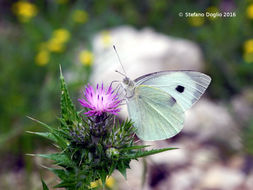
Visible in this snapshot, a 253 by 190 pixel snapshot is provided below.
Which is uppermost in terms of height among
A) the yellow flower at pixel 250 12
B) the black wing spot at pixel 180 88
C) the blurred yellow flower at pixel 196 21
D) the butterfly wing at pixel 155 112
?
the yellow flower at pixel 250 12

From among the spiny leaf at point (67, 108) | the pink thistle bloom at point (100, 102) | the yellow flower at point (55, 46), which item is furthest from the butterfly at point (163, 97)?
the yellow flower at point (55, 46)

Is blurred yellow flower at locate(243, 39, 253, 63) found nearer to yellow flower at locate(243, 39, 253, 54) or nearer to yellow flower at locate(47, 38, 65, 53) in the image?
yellow flower at locate(243, 39, 253, 54)

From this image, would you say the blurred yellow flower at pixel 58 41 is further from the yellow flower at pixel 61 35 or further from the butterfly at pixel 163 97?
the butterfly at pixel 163 97

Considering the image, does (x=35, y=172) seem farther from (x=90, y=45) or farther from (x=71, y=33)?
(x=71, y=33)

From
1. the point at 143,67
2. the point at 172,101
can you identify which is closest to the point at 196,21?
the point at 143,67

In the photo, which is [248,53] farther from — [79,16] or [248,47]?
[79,16]

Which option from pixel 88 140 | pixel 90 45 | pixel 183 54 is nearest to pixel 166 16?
pixel 183 54

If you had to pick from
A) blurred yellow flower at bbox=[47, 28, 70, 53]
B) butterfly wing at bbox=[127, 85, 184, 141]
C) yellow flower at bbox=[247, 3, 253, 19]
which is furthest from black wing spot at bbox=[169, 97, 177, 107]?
yellow flower at bbox=[247, 3, 253, 19]
